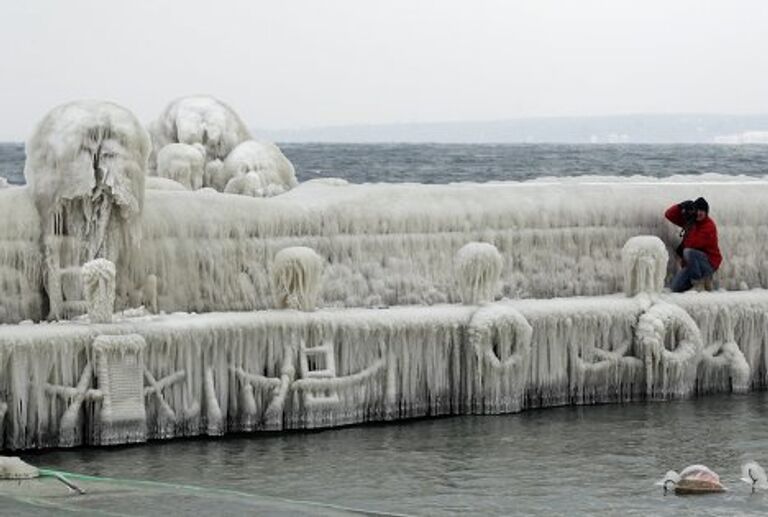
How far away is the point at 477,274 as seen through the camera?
60.8ft

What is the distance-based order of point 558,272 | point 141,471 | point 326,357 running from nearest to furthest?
point 141,471 < point 326,357 < point 558,272

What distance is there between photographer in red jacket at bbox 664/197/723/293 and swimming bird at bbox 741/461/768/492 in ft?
15.3

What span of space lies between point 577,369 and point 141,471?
4.84 meters

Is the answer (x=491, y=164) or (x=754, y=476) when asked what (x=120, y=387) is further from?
(x=491, y=164)

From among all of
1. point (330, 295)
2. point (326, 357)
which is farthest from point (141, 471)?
point (330, 295)

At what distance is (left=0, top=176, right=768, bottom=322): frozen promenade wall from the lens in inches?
698

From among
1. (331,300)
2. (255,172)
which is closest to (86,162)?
(331,300)

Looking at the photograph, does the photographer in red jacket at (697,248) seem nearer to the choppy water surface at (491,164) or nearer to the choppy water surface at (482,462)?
the choppy water surface at (482,462)

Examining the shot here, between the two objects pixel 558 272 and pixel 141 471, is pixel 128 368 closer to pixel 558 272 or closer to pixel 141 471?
pixel 141 471

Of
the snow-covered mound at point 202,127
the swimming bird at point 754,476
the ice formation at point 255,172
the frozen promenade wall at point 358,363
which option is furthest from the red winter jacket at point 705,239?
the snow-covered mound at point 202,127

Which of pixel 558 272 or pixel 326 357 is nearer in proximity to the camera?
pixel 326 357

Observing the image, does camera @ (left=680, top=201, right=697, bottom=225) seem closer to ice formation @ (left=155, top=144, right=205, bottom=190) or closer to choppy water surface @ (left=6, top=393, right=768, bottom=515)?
choppy water surface @ (left=6, top=393, right=768, bottom=515)

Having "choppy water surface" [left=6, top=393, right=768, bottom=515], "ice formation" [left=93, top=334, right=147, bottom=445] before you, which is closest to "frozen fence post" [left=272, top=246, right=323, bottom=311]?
"choppy water surface" [left=6, top=393, right=768, bottom=515]

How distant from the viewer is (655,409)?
1858 centimetres
